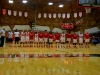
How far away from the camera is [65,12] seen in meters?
35.2

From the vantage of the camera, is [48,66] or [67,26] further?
[67,26]

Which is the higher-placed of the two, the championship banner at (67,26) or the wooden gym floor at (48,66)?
the championship banner at (67,26)

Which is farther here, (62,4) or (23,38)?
(62,4)

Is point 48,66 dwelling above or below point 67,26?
below

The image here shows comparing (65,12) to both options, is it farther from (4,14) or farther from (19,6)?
(4,14)

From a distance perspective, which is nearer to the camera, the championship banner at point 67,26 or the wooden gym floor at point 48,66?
the wooden gym floor at point 48,66

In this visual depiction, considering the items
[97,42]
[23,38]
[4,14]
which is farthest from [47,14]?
[23,38]

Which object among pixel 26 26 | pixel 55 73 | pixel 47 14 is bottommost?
pixel 55 73

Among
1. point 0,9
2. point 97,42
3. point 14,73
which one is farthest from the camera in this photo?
point 0,9

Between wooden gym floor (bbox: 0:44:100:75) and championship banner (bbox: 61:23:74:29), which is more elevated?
championship banner (bbox: 61:23:74:29)

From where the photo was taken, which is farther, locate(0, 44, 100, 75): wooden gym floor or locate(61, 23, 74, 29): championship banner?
locate(61, 23, 74, 29): championship banner

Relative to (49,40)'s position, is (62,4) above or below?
above

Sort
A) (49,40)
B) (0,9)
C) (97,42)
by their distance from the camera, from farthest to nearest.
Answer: (0,9) < (97,42) < (49,40)

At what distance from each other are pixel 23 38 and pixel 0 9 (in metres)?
12.5
